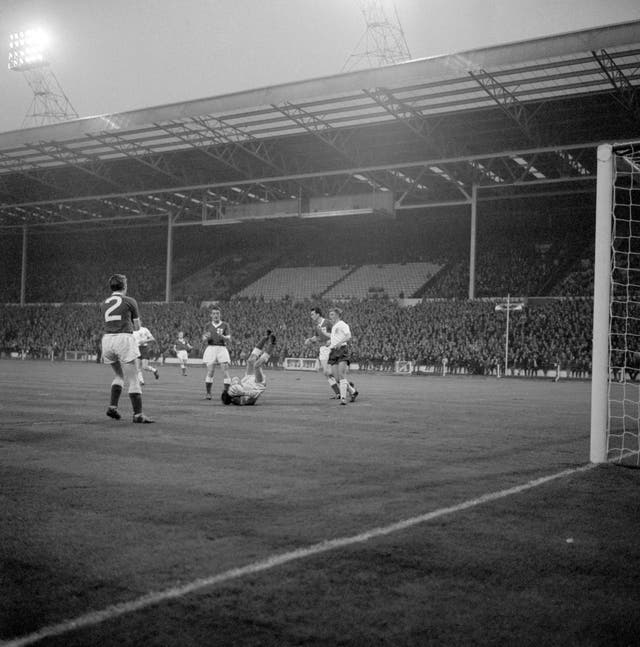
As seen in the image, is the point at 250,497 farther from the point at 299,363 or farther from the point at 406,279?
the point at 406,279

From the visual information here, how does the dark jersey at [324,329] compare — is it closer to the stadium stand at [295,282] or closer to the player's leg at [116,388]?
the player's leg at [116,388]

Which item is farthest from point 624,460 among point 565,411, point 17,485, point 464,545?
point 565,411

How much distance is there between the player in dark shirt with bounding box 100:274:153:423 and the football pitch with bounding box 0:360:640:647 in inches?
63.4

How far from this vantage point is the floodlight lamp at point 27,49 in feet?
133

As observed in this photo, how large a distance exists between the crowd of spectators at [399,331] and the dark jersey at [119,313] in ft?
81.8

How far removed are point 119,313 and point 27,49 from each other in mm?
36587

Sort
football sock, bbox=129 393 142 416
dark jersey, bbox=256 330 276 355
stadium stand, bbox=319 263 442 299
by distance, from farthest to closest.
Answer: stadium stand, bbox=319 263 442 299 < dark jersey, bbox=256 330 276 355 < football sock, bbox=129 393 142 416

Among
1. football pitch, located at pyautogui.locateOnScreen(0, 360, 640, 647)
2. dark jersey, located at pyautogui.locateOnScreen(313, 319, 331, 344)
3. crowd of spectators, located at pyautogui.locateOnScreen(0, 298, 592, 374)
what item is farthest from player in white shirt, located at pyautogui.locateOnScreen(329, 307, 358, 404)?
crowd of spectators, located at pyautogui.locateOnScreen(0, 298, 592, 374)

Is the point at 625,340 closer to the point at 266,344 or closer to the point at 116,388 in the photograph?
the point at 266,344

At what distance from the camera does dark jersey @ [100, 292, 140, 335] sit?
1035cm

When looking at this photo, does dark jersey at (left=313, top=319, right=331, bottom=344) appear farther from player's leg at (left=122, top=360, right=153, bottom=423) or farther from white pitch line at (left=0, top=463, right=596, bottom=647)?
white pitch line at (left=0, top=463, right=596, bottom=647)

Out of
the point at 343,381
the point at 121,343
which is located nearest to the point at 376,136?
the point at 343,381

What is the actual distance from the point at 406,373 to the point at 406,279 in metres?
11.7

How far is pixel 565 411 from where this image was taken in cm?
1425
